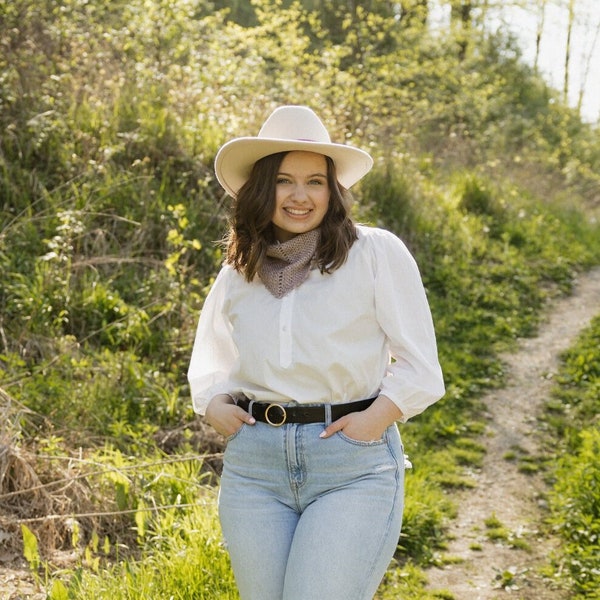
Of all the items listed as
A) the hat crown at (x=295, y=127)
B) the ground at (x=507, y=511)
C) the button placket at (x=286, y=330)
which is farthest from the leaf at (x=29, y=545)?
the hat crown at (x=295, y=127)

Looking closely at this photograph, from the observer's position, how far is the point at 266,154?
10.3ft

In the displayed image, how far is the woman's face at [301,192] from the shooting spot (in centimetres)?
304

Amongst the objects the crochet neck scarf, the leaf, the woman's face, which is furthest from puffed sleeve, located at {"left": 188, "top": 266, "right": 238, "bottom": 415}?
the leaf

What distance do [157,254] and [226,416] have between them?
5285 millimetres

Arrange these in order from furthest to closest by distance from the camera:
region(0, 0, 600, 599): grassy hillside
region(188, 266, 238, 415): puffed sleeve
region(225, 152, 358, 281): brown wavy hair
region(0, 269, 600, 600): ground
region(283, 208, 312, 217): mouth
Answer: region(0, 0, 600, 599): grassy hillside
region(0, 269, 600, 600): ground
region(188, 266, 238, 415): puffed sleeve
region(283, 208, 312, 217): mouth
region(225, 152, 358, 281): brown wavy hair

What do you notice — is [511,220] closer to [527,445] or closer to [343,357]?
[527,445]

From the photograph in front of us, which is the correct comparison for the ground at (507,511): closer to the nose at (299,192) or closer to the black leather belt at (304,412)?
the black leather belt at (304,412)

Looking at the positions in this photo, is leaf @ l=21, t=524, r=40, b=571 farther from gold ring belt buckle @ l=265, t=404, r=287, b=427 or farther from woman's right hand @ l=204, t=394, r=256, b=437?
gold ring belt buckle @ l=265, t=404, r=287, b=427

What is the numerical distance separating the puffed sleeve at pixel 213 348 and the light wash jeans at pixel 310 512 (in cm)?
41

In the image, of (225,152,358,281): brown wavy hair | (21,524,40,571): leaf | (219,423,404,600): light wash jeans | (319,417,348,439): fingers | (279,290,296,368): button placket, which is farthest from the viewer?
(21,524,40,571): leaf

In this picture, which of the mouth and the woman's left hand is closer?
the woman's left hand

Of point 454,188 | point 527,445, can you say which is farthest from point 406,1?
point 527,445

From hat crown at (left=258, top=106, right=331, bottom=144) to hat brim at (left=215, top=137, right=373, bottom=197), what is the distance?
0.18ft

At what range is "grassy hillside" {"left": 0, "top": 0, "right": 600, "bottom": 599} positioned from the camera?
479cm
